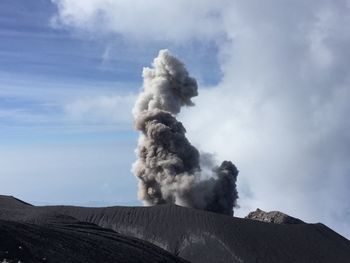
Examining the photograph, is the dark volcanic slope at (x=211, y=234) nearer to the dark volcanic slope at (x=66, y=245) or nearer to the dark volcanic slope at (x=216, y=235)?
the dark volcanic slope at (x=216, y=235)

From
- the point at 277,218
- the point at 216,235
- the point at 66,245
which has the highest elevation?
the point at 277,218

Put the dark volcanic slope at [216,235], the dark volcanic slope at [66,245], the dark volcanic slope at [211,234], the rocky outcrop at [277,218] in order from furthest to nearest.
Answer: the rocky outcrop at [277,218] < the dark volcanic slope at [216,235] < the dark volcanic slope at [211,234] < the dark volcanic slope at [66,245]

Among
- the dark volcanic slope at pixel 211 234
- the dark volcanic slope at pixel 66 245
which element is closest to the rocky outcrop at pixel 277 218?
the dark volcanic slope at pixel 211 234

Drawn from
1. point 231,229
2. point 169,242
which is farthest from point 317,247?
point 169,242

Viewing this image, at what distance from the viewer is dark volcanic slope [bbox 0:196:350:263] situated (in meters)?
60.9

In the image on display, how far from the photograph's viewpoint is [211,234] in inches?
2488

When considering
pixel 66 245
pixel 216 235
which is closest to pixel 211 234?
pixel 216 235

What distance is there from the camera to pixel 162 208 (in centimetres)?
6988

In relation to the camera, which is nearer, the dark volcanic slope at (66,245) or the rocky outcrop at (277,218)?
the dark volcanic slope at (66,245)

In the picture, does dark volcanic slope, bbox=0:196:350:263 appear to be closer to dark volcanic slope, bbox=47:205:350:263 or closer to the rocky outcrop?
dark volcanic slope, bbox=47:205:350:263

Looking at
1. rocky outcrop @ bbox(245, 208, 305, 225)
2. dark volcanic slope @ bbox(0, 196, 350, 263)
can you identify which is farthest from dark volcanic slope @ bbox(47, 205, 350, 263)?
rocky outcrop @ bbox(245, 208, 305, 225)

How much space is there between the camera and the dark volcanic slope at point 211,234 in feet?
200

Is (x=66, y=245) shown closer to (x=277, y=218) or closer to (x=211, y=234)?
(x=211, y=234)

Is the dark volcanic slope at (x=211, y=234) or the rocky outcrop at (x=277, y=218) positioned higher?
the rocky outcrop at (x=277, y=218)
